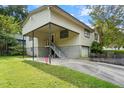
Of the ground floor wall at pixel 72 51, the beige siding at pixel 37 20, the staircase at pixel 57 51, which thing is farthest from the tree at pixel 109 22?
the staircase at pixel 57 51

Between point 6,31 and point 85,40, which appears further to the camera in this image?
point 85,40

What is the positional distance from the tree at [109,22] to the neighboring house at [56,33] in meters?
1.20

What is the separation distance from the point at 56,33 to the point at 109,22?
13.6ft

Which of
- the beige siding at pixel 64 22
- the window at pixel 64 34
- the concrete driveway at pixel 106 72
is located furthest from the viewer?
the window at pixel 64 34

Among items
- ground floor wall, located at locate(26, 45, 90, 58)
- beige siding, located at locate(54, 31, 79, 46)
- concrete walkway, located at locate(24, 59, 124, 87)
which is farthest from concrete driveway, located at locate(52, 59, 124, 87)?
beige siding, located at locate(54, 31, 79, 46)

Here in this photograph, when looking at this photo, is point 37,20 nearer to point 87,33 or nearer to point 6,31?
point 6,31

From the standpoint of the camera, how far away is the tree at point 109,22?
13086mm

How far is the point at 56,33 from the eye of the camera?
49.6 feet

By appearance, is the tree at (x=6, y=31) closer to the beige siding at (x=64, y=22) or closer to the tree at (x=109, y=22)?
the beige siding at (x=64, y=22)

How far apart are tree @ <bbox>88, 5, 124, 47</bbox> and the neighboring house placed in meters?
1.20

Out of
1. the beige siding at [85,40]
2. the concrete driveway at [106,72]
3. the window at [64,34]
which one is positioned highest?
the window at [64,34]

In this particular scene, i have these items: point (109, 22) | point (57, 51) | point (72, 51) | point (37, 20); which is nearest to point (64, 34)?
point (72, 51)
